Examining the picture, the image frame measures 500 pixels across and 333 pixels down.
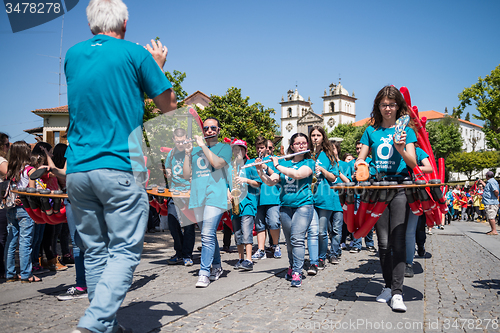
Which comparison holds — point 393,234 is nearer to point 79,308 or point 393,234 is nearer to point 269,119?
point 79,308

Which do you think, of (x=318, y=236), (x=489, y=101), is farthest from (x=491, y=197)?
(x=489, y=101)

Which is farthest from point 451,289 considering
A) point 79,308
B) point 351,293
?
point 79,308

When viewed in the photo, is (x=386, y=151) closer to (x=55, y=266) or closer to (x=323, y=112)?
(x=55, y=266)

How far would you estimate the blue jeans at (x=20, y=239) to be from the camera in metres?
5.36

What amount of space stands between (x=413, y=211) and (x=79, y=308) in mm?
3473

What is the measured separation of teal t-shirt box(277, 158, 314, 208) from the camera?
5289mm

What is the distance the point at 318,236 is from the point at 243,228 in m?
1.20

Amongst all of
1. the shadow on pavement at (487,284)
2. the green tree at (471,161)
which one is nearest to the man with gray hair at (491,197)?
the shadow on pavement at (487,284)

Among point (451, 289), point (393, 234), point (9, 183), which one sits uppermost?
point (9, 183)

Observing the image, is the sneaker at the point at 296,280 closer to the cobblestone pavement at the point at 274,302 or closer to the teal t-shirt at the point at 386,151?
the cobblestone pavement at the point at 274,302

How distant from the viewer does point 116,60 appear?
2543 mm

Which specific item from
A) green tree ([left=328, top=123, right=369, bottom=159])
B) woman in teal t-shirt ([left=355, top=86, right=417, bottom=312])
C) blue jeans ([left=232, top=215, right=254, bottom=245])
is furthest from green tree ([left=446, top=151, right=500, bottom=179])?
woman in teal t-shirt ([left=355, top=86, right=417, bottom=312])

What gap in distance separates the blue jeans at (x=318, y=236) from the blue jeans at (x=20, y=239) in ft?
12.6

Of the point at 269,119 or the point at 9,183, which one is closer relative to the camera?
the point at 9,183
